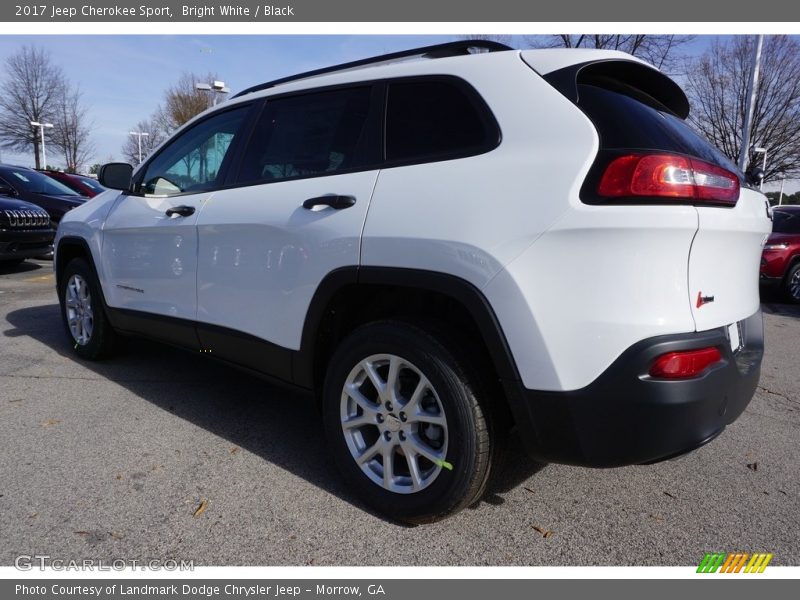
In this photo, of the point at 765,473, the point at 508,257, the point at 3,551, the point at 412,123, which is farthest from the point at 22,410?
the point at 765,473

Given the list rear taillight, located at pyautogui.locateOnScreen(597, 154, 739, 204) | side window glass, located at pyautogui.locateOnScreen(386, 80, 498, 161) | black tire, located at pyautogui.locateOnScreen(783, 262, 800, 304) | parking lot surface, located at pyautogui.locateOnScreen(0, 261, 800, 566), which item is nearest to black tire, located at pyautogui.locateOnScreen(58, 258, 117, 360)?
parking lot surface, located at pyautogui.locateOnScreen(0, 261, 800, 566)

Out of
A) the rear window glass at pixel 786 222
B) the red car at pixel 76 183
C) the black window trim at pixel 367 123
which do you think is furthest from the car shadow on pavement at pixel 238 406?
the red car at pixel 76 183

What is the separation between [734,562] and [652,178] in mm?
1512

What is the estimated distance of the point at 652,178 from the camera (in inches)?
74.0

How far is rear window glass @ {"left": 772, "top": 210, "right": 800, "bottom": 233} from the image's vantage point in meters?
9.22

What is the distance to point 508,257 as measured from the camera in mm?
1982

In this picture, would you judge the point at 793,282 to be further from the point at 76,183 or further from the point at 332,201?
the point at 76,183

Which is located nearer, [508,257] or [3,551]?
[508,257]

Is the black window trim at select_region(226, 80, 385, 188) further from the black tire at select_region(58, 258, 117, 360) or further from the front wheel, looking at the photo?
the front wheel

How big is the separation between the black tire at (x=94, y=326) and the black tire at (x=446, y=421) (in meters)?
2.72

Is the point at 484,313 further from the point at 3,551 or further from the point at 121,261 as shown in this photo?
the point at 121,261

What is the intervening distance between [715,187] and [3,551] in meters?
2.95

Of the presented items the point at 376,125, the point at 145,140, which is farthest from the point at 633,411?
the point at 145,140

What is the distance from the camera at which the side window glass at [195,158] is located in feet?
11.1
